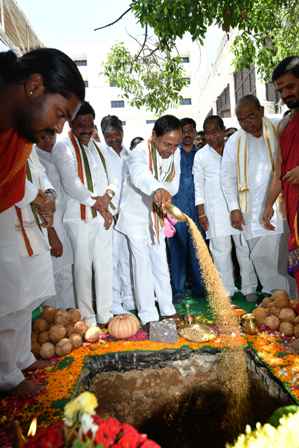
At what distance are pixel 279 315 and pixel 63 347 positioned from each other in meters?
2.07

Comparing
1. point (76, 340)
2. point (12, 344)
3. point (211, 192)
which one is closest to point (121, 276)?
point (76, 340)

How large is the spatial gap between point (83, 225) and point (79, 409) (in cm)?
336

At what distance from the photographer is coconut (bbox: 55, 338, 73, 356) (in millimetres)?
3738

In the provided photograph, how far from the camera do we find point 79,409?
102cm

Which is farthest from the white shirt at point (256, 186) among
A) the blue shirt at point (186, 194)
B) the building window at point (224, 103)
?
the building window at point (224, 103)

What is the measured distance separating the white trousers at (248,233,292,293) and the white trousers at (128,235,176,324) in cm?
117

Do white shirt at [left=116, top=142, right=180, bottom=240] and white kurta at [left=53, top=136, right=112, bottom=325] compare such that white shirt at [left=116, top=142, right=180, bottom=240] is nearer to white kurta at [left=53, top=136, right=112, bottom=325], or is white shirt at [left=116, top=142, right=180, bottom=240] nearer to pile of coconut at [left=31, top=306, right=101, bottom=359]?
white kurta at [left=53, top=136, right=112, bottom=325]

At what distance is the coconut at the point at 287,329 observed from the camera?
3891 mm

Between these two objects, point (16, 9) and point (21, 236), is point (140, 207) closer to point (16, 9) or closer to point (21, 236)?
point (21, 236)

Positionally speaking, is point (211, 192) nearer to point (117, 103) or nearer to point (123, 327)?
point (123, 327)

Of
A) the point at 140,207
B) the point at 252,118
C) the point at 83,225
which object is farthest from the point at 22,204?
the point at 252,118

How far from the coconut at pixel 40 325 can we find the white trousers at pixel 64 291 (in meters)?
0.70

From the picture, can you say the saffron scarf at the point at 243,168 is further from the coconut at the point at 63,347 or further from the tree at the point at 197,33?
the coconut at the point at 63,347

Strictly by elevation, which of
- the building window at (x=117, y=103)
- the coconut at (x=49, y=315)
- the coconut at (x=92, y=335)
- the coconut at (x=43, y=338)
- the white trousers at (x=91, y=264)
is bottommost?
the coconut at (x=92, y=335)
